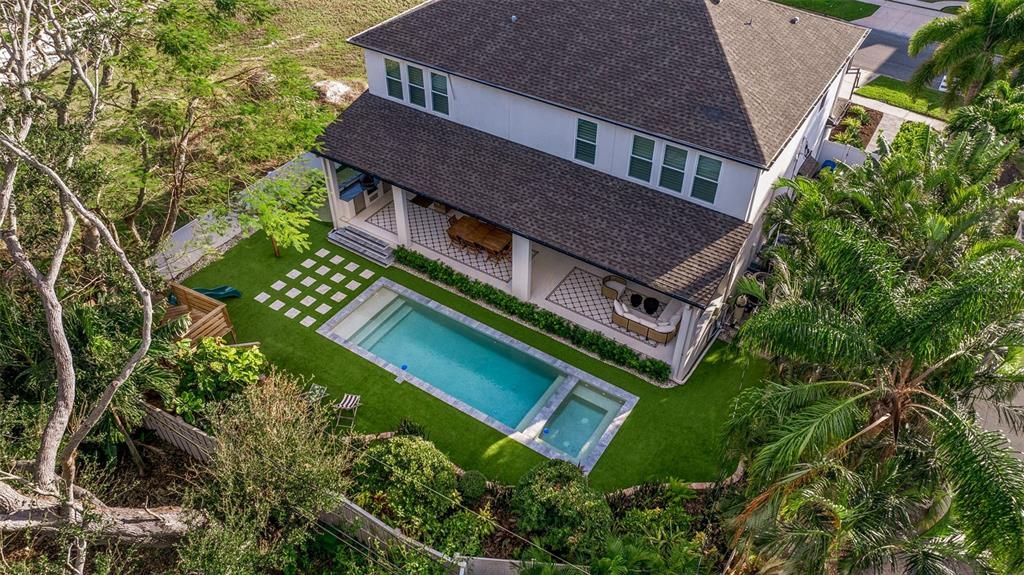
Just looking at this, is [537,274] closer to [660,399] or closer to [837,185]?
[660,399]

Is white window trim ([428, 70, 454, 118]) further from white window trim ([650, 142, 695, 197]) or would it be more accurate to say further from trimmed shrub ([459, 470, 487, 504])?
trimmed shrub ([459, 470, 487, 504])

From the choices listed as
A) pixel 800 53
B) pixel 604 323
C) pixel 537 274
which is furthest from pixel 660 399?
pixel 800 53

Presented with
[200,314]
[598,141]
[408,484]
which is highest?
[598,141]

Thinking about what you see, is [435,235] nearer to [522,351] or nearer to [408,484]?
[522,351]

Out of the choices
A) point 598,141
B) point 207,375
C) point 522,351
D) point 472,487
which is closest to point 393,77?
point 598,141

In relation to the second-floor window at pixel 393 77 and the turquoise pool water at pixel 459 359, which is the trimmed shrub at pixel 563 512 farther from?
the second-floor window at pixel 393 77

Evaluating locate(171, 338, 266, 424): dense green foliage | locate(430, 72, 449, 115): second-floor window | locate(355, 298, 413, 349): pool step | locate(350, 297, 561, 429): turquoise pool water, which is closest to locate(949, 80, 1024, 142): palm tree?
locate(350, 297, 561, 429): turquoise pool water

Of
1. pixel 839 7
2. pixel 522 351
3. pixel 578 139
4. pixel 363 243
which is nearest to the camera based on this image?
pixel 522 351
